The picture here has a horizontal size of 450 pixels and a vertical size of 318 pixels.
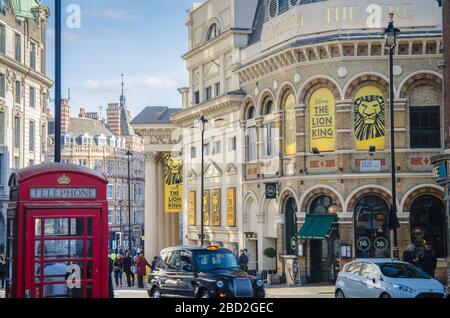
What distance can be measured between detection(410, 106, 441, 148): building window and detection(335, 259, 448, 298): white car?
14256 mm

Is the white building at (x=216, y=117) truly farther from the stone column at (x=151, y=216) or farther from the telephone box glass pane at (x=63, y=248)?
the telephone box glass pane at (x=63, y=248)

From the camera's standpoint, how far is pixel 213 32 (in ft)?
185

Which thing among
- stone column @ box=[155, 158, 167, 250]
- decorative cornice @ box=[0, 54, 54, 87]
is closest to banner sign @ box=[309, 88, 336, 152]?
stone column @ box=[155, 158, 167, 250]

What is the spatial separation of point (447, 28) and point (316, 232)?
11.4m

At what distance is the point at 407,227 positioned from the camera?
39.3 meters

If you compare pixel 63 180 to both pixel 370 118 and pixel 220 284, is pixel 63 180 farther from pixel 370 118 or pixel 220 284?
pixel 370 118

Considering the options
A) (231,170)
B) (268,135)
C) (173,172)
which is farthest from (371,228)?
(173,172)

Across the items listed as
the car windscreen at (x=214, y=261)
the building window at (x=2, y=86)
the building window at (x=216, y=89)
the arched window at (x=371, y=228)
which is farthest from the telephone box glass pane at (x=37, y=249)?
the building window at (x=2, y=86)

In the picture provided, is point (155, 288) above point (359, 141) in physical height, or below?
below

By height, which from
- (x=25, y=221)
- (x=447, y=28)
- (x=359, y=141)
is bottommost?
(x=25, y=221)

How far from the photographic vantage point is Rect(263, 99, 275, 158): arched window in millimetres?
44875
